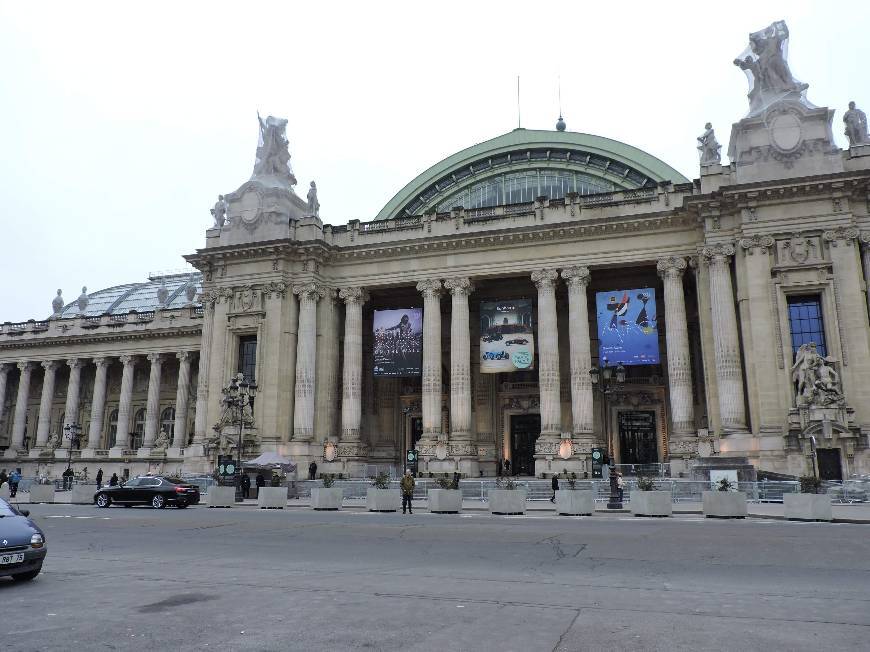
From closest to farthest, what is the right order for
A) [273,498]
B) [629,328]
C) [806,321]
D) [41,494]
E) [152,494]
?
[273,498]
[152,494]
[41,494]
[806,321]
[629,328]

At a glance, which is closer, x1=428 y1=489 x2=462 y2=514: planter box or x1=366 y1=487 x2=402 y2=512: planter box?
x1=428 y1=489 x2=462 y2=514: planter box

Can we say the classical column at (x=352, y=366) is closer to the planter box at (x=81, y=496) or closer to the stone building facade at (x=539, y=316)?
the stone building facade at (x=539, y=316)

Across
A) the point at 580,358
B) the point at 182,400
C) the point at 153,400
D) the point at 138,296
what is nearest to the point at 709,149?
the point at 580,358

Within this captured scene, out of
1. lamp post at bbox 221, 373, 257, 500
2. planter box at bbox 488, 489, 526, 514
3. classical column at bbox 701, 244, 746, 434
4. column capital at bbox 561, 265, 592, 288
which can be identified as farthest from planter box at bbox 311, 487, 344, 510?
column capital at bbox 561, 265, 592, 288

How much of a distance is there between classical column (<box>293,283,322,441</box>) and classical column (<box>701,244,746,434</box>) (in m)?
23.3

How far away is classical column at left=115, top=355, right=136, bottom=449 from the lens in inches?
2277

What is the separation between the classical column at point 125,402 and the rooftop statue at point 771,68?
5017 centimetres

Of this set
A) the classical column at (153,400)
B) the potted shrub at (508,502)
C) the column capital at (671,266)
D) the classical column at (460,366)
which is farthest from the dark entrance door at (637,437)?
the classical column at (153,400)

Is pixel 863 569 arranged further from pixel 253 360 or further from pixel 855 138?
pixel 253 360

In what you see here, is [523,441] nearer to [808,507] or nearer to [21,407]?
[808,507]

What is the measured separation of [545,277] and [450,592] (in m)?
34.4

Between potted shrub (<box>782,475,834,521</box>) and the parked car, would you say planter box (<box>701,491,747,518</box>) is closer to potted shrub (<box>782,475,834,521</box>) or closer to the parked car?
potted shrub (<box>782,475,834,521</box>)

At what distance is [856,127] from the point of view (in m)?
37.3

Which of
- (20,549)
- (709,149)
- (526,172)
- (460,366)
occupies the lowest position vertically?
(20,549)
